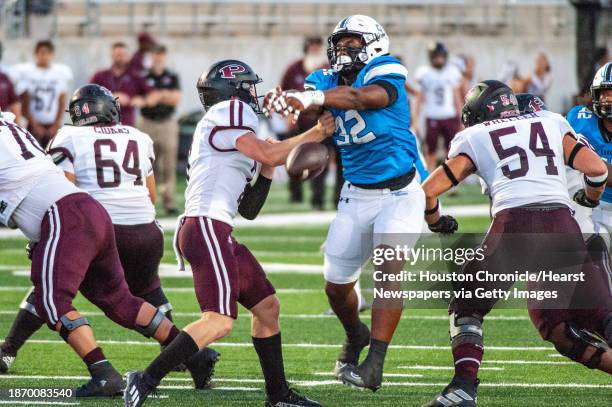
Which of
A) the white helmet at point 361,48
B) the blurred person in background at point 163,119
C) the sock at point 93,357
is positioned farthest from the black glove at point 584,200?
the blurred person in background at point 163,119

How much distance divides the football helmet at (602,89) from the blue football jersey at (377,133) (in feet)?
3.69

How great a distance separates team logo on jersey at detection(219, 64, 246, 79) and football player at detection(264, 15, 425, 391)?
1.54 ft

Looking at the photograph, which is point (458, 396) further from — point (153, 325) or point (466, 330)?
point (153, 325)

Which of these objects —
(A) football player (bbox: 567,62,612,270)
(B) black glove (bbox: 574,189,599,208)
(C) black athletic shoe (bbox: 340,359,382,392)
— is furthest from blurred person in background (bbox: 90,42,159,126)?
(C) black athletic shoe (bbox: 340,359,382,392)

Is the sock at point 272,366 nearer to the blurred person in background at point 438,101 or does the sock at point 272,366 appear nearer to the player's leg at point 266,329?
the player's leg at point 266,329

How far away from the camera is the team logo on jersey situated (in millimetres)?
7027

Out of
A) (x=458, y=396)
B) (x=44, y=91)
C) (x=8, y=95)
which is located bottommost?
(x=458, y=396)

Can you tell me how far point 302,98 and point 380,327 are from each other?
121 cm

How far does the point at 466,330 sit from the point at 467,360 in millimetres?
149

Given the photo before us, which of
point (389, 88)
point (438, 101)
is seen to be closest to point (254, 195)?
point (389, 88)

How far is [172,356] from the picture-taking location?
6.54m

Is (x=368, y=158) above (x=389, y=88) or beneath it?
beneath

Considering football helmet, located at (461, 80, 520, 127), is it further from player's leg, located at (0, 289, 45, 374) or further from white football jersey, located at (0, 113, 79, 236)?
player's leg, located at (0, 289, 45, 374)

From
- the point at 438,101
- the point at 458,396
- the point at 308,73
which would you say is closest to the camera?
the point at 458,396
